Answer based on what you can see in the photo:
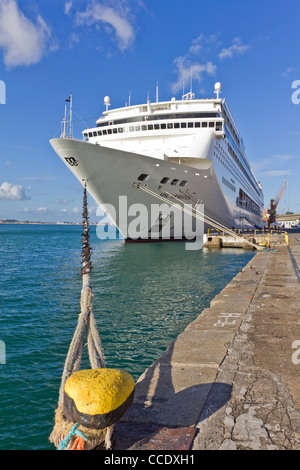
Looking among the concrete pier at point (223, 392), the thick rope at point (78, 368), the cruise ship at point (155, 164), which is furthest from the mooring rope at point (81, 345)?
the cruise ship at point (155, 164)

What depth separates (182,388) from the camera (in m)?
3.97

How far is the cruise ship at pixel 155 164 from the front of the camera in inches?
918

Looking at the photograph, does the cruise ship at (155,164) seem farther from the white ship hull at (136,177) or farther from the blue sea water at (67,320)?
the blue sea water at (67,320)

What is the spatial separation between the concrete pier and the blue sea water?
1712 millimetres

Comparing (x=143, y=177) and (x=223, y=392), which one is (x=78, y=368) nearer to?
(x=223, y=392)

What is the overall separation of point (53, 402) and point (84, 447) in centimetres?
292

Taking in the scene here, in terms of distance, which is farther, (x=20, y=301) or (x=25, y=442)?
(x=20, y=301)

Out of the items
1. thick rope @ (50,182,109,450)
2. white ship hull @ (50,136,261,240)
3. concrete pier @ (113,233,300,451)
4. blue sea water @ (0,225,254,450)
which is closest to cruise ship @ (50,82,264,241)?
white ship hull @ (50,136,261,240)

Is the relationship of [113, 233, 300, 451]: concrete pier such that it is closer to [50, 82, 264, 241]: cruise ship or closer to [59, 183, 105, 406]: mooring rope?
[59, 183, 105, 406]: mooring rope

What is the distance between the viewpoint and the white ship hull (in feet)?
74.2

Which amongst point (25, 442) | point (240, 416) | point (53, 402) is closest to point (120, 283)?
point (53, 402)

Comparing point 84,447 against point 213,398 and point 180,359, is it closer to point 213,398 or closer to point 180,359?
point 213,398

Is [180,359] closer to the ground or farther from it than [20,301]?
farther from it
